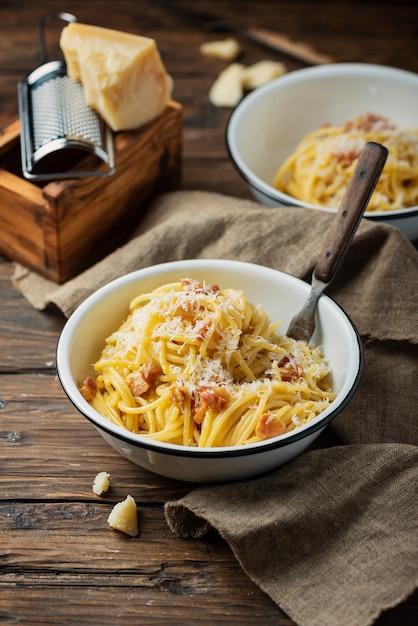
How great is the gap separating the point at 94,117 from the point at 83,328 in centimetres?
115

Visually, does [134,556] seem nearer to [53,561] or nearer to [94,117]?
[53,561]

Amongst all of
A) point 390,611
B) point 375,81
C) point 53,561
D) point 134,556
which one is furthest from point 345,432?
point 375,81

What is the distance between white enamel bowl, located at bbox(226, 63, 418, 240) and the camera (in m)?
4.26

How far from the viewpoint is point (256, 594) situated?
2.45m

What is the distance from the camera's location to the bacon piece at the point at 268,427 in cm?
261

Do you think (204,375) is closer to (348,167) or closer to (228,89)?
(348,167)

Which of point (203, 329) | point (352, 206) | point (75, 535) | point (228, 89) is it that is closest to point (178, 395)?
point (203, 329)

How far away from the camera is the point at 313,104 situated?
447cm

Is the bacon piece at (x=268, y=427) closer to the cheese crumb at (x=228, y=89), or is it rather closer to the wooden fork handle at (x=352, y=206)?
the wooden fork handle at (x=352, y=206)

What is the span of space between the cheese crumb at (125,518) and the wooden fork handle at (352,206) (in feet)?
3.41

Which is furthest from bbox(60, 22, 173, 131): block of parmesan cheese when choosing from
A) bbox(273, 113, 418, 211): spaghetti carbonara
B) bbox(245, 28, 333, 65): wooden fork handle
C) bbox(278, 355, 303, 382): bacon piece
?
bbox(245, 28, 333, 65): wooden fork handle


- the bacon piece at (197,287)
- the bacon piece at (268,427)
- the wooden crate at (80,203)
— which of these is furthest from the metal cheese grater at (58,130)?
the bacon piece at (268,427)

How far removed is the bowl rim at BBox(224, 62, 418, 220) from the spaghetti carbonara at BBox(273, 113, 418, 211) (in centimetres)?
8

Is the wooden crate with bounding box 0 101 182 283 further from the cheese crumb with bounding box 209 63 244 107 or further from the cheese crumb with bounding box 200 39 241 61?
the cheese crumb with bounding box 200 39 241 61
